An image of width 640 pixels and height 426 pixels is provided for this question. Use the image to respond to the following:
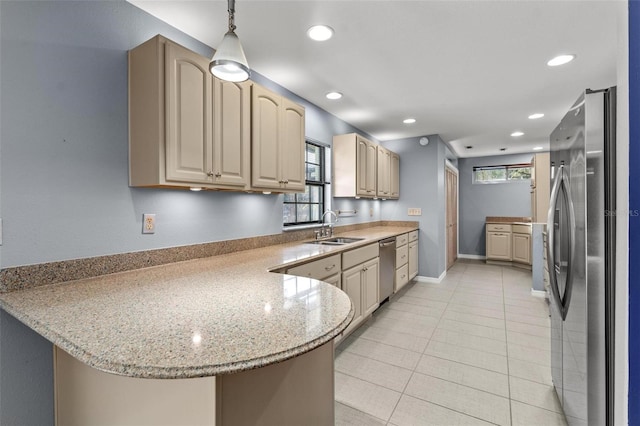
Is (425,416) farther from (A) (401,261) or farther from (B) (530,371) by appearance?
(A) (401,261)

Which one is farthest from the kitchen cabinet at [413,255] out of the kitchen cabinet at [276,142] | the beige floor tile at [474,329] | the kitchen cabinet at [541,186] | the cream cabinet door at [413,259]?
the kitchen cabinet at [276,142]

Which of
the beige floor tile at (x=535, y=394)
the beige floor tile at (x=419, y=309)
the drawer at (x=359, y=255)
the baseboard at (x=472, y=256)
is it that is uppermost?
the drawer at (x=359, y=255)

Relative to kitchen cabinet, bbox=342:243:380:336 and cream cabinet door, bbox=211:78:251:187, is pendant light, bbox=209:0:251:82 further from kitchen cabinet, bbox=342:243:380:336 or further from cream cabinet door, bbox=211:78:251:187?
kitchen cabinet, bbox=342:243:380:336

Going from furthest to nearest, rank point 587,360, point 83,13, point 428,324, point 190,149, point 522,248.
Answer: point 522,248 < point 428,324 < point 190,149 < point 83,13 < point 587,360

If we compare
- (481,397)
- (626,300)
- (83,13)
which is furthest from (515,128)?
(83,13)

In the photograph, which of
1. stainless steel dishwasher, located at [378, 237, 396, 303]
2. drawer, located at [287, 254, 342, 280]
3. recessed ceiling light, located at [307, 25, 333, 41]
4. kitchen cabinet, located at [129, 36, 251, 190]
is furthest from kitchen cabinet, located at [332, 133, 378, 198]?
kitchen cabinet, located at [129, 36, 251, 190]

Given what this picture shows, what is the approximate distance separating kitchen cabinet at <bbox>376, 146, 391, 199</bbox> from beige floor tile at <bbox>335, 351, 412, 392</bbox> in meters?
2.52

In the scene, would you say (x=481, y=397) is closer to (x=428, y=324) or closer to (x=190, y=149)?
(x=428, y=324)

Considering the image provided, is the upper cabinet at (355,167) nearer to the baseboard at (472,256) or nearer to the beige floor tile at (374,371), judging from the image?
the beige floor tile at (374,371)

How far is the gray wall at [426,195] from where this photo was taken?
16.4ft

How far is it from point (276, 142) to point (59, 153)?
1.37 meters

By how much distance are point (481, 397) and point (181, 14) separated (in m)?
3.14

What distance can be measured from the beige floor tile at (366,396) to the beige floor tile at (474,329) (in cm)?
136

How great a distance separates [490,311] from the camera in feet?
11.9
